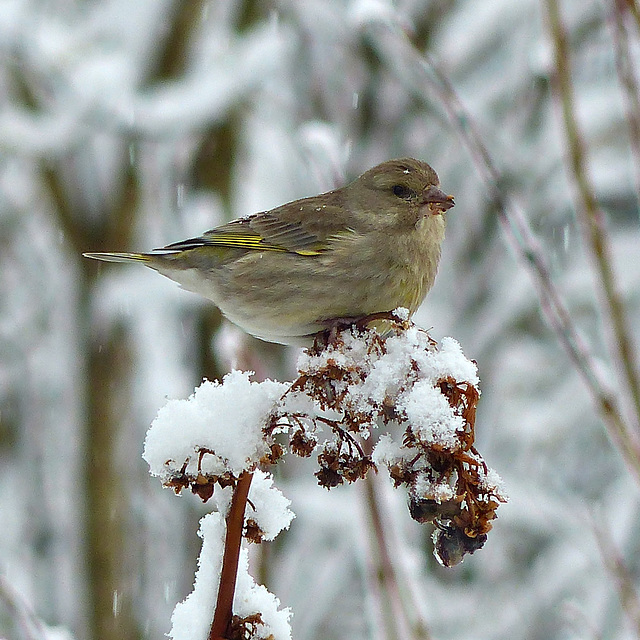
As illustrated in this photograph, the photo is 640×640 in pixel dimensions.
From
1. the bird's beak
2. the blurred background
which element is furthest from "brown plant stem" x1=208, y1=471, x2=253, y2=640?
the blurred background

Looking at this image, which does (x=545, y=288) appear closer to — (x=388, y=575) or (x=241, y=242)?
(x=388, y=575)

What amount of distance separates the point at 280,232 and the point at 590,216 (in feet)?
5.66

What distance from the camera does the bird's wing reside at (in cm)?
340

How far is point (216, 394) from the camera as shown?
1.71 metres

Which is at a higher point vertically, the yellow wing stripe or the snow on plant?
the yellow wing stripe

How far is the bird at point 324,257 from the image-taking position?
2955mm

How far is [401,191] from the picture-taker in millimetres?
3336

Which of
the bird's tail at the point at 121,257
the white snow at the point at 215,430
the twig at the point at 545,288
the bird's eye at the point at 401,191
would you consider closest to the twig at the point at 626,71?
the twig at the point at 545,288

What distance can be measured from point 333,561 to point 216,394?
20.4 ft

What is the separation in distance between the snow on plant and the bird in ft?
3.57

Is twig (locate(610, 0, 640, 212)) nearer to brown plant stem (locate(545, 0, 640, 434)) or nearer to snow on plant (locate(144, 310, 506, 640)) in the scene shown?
brown plant stem (locate(545, 0, 640, 434))

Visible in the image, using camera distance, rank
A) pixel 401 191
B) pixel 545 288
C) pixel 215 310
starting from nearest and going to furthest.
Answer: pixel 545 288, pixel 401 191, pixel 215 310

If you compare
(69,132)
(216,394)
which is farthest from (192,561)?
(216,394)

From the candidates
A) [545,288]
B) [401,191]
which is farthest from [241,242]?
[545,288]
